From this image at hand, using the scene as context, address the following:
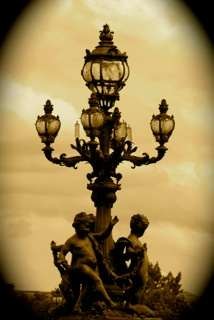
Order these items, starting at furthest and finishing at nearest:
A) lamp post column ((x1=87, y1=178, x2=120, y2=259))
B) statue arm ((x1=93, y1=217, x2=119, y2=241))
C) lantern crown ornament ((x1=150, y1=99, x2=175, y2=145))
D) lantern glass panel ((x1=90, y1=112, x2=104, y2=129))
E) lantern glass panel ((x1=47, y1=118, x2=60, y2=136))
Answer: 1. lantern crown ornament ((x1=150, y1=99, x2=175, y2=145))
2. lantern glass panel ((x1=47, y1=118, x2=60, y2=136))
3. lamp post column ((x1=87, y1=178, x2=120, y2=259))
4. lantern glass panel ((x1=90, y1=112, x2=104, y2=129))
5. statue arm ((x1=93, y1=217, x2=119, y2=241))

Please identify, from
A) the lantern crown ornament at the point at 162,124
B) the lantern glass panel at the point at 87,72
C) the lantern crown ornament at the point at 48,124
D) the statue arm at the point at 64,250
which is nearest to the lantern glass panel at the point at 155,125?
the lantern crown ornament at the point at 162,124

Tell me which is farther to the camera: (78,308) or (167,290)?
(167,290)

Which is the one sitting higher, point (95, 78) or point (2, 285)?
point (95, 78)

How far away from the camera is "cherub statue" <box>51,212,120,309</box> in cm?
4181

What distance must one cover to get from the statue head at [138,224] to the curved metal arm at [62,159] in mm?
1206

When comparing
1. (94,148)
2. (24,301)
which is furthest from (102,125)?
(24,301)

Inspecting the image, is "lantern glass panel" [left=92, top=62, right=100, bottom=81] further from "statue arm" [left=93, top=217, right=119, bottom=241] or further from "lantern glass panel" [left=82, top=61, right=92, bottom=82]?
"statue arm" [left=93, top=217, right=119, bottom=241]

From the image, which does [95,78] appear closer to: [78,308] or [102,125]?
[102,125]

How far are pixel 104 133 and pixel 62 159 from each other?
0.71 m

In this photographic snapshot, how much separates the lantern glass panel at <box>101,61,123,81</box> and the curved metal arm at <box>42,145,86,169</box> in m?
1.18

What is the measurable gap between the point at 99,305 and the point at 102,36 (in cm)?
398

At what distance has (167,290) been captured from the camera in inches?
1759

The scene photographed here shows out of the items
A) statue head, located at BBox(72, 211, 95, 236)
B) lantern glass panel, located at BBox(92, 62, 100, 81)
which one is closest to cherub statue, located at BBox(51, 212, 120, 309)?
statue head, located at BBox(72, 211, 95, 236)

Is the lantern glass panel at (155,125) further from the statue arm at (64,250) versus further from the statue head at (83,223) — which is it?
the statue arm at (64,250)
